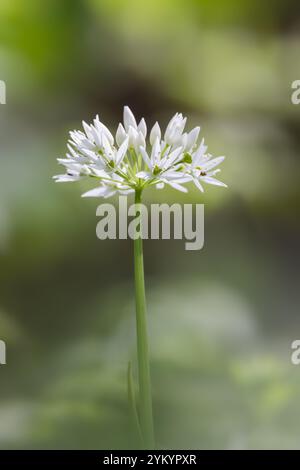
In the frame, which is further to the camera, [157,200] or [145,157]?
[157,200]

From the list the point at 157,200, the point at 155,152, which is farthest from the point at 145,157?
the point at 157,200

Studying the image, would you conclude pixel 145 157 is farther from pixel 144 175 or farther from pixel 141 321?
pixel 141 321

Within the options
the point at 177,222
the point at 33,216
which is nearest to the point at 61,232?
the point at 33,216

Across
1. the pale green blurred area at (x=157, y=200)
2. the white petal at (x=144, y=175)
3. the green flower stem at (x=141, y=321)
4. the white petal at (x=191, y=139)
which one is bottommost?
the green flower stem at (x=141, y=321)

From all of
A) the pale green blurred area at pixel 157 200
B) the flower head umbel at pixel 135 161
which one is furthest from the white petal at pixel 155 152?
the pale green blurred area at pixel 157 200

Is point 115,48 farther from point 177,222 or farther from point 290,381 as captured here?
point 290,381

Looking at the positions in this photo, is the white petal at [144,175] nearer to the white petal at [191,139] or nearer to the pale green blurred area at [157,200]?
the white petal at [191,139]
